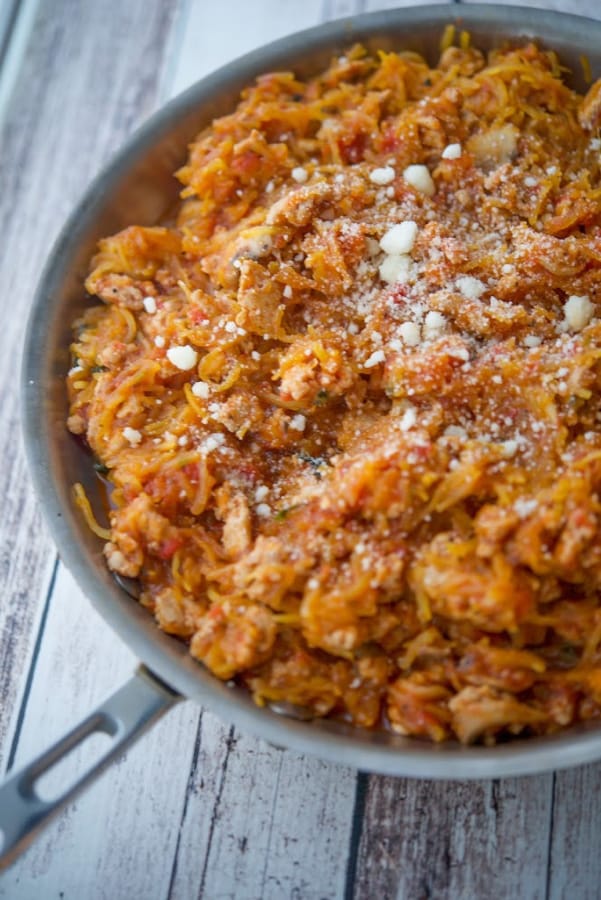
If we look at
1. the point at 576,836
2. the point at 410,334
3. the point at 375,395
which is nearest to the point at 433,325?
the point at 410,334

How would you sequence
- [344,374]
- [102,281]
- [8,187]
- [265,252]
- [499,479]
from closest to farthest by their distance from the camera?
1. [499,479]
2. [344,374]
3. [265,252]
4. [102,281]
5. [8,187]

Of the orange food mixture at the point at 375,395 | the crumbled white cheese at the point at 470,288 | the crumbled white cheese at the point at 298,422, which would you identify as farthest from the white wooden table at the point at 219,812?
the crumbled white cheese at the point at 470,288

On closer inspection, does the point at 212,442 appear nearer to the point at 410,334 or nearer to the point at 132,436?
the point at 132,436

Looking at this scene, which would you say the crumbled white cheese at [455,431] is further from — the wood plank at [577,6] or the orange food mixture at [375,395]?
the wood plank at [577,6]

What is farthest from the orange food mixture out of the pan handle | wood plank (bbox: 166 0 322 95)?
wood plank (bbox: 166 0 322 95)

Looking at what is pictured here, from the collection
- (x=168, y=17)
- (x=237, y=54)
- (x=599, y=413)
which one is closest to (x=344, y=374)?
(x=599, y=413)

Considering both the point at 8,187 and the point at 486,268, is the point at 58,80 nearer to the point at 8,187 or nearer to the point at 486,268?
the point at 8,187

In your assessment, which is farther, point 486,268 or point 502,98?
point 502,98
